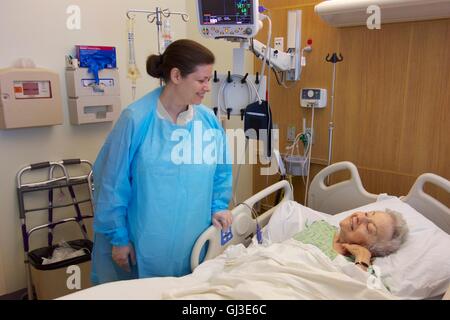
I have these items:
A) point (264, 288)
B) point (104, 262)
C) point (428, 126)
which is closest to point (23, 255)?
point (104, 262)

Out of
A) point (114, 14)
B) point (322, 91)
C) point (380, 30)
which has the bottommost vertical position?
point (322, 91)

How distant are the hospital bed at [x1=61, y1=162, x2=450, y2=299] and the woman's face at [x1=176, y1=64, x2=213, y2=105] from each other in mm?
598

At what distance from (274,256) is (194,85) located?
0.76m

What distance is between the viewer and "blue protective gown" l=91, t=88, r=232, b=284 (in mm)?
1700

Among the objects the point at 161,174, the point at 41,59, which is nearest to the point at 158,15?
the point at 41,59

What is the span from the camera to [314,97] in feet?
9.09

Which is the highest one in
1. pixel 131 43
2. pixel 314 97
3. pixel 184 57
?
pixel 131 43

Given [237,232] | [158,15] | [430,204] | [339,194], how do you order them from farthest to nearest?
1. [158,15]
2. [339,194]
3. [430,204]
4. [237,232]

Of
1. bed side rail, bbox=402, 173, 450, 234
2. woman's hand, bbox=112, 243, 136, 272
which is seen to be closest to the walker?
woman's hand, bbox=112, 243, 136, 272

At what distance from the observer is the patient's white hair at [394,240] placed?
1868 millimetres

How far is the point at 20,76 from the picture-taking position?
91.3 inches

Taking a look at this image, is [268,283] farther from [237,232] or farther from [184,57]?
[184,57]
